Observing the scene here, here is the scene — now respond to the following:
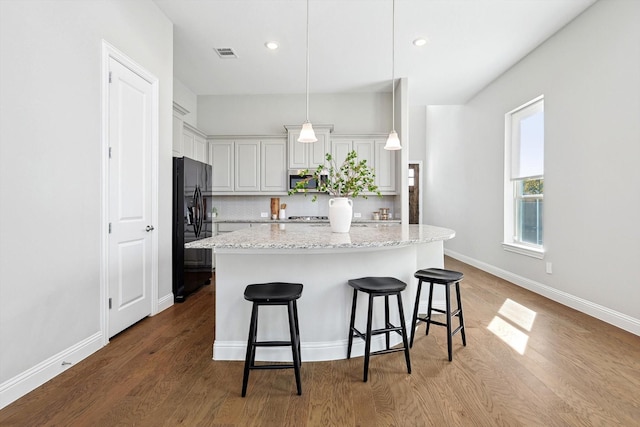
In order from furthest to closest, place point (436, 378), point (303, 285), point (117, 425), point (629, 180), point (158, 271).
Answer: point (158, 271)
point (629, 180)
point (303, 285)
point (436, 378)
point (117, 425)

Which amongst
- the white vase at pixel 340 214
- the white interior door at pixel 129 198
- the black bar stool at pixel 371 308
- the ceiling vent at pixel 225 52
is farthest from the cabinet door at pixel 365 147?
the black bar stool at pixel 371 308

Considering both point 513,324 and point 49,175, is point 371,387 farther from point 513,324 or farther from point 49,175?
point 49,175

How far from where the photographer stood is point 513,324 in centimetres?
301

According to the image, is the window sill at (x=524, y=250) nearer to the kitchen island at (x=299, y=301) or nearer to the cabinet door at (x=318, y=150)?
the kitchen island at (x=299, y=301)

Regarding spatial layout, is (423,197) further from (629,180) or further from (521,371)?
(521,371)

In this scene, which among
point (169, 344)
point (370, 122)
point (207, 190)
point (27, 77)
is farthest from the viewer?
point (370, 122)

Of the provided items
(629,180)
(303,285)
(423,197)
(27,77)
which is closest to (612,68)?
(629,180)

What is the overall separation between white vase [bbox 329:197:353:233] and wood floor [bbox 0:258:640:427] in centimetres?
101

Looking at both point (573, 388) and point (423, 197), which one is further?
point (423, 197)

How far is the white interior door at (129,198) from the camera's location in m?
2.64

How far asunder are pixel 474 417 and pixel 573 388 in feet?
2.51

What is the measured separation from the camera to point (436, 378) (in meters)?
2.06

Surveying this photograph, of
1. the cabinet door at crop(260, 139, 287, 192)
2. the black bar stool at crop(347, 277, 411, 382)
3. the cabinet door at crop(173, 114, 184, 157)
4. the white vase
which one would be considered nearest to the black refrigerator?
the cabinet door at crop(173, 114, 184, 157)

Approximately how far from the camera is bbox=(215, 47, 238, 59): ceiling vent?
4.15 m
